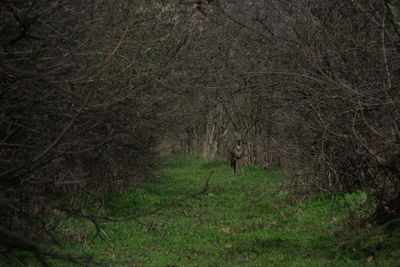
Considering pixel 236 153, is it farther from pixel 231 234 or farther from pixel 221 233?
pixel 231 234

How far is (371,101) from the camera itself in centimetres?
830

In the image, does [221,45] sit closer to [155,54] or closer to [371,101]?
[155,54]

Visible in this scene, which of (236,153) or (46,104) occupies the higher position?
(46,104)

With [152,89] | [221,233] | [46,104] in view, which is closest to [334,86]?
[46,104]

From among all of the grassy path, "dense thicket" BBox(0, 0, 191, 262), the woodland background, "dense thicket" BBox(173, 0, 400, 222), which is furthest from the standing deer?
"dense thicket" BBox(0, 0, 191, 262)

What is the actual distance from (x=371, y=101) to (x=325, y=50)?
71.3 inches

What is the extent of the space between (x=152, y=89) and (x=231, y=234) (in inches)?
170

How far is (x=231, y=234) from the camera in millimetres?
12578

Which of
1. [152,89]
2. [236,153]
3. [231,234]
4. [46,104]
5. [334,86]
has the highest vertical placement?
[152,89]

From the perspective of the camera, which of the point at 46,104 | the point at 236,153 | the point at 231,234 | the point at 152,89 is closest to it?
the point at 46,104

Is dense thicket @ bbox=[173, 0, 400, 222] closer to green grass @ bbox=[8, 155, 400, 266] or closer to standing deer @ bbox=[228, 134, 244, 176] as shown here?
green grass @ bbox=[8, 155, 400, 266]

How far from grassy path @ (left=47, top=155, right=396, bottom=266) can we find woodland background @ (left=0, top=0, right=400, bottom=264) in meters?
0.78

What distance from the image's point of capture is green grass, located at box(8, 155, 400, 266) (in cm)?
960

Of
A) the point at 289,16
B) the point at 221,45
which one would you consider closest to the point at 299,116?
the point at 289,16
